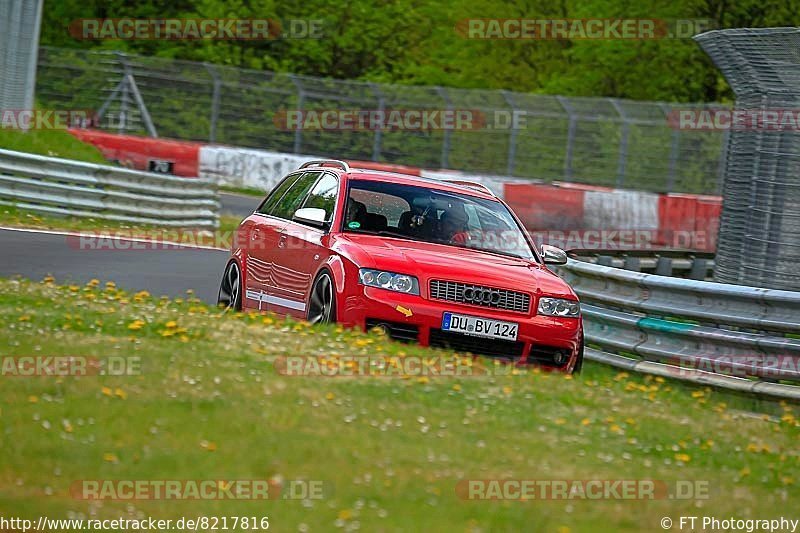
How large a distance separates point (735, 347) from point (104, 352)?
16.6ft

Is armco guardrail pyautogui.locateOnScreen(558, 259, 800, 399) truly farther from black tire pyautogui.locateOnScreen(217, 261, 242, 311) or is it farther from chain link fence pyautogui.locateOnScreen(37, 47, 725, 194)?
chain link fence pyautogui.locateOnScreen(37, 47, 725, 194)

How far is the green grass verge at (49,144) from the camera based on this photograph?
2361 centimetres

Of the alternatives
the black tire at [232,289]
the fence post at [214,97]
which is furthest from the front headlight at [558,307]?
the fence post at [214,97]

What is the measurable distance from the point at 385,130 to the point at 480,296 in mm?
23228

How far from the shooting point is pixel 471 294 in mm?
10234

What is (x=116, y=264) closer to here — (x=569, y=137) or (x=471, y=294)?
(x=471, y=294)

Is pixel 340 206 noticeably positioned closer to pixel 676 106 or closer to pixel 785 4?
pixel 676 106

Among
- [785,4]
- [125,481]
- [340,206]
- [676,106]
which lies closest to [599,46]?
[785,4]

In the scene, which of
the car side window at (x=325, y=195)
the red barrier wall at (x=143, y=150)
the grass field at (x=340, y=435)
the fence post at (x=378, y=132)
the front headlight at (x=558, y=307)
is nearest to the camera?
the grass field at (x=340, y=435)

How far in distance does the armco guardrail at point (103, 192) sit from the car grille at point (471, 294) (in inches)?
501

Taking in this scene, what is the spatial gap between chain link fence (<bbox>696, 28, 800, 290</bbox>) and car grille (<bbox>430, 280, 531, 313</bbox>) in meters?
4.59

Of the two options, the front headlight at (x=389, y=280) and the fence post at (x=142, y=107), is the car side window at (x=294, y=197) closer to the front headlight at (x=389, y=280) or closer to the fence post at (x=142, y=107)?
the front headlight at (x=389, y=280)

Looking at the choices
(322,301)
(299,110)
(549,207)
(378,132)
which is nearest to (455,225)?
(322,301)

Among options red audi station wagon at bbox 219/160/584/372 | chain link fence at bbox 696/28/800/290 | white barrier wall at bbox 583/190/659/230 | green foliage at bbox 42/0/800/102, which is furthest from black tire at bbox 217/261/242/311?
green foliage at bbox 42/0/800/102
